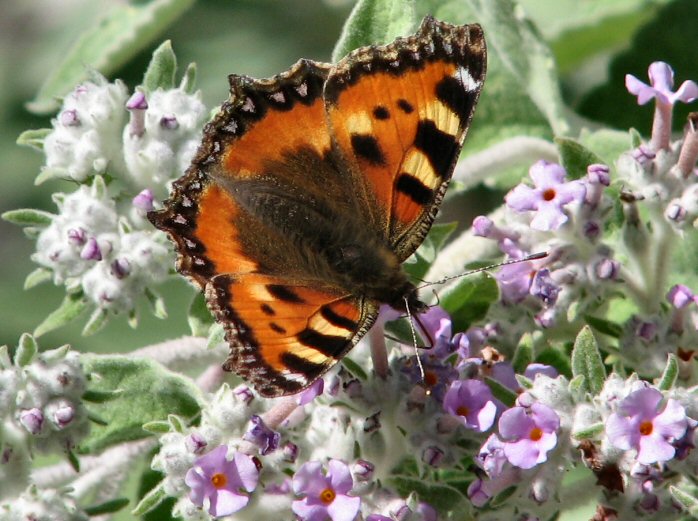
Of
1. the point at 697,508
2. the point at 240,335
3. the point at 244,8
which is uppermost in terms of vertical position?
the point at 244,8

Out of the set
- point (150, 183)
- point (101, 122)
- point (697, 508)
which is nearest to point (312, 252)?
point (150, 183)

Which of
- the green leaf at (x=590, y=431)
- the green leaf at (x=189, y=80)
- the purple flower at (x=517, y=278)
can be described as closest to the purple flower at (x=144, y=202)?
the green leaf at (x=189, y=80)

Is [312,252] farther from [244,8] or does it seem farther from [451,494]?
[244,8]

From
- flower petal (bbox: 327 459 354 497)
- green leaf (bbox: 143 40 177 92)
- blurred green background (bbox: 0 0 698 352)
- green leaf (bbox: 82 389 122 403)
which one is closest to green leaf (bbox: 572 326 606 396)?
flower petal (bbox: 327 459 354 497)

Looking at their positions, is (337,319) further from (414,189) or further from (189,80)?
(189,80)

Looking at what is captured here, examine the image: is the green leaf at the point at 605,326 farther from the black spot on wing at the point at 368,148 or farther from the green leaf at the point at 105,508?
the green leaf at the point at 105,508

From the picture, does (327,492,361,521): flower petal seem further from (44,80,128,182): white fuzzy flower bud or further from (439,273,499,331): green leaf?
(44,80,128,182): white fuzzy flower bud

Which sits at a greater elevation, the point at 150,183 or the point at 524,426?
the point at 150,183
